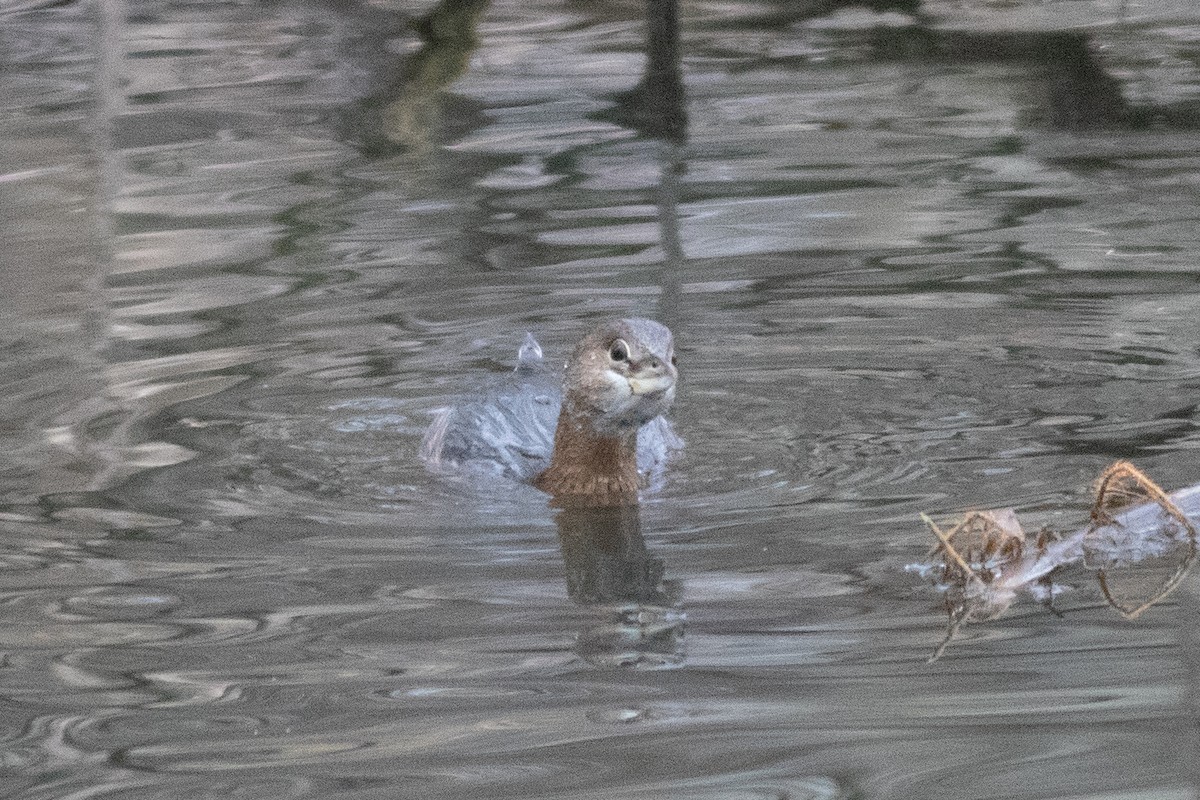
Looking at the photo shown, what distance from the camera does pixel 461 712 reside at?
4.43m

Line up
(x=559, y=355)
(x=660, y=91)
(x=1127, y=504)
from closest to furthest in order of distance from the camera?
(x=1127, y=504), (x=559, y=355), (x=660, y=91)

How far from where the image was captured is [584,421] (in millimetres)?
6363

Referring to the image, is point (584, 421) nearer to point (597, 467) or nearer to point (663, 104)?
point (597, 467)

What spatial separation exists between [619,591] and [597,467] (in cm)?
108

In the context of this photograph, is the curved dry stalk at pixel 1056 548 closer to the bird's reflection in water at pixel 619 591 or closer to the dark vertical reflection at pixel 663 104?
the bird's reflection in water at pixel 619 591

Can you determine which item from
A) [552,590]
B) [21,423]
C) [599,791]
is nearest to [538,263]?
[21,423]

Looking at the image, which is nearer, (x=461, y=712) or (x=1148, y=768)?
(x=1148, y=768)

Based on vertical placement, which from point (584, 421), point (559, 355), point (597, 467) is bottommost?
point (559, 355)

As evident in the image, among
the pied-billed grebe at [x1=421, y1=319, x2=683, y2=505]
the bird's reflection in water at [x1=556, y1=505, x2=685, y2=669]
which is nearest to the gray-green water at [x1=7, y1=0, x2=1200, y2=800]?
the bird's reflection in water at [x1=556, y1=505, x2=685, y2=669]

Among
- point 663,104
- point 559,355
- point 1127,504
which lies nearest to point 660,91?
point 663,104

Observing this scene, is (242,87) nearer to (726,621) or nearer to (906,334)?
(906,334)

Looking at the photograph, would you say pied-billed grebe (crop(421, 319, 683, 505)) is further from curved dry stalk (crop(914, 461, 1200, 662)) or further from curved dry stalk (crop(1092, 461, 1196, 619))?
curved dry stalk (crop(1092, 461, 1196, 619))

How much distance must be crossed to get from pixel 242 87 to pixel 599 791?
931 cm

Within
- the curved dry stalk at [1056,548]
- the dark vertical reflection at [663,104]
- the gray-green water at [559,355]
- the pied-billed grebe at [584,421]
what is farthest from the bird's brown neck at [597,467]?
the dark vertical reflection at [663,104]
